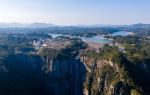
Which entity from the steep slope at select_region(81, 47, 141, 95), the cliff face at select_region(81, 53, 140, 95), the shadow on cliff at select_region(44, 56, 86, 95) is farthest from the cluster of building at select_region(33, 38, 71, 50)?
the cliff face at select_region(81, 53, 140, 95)

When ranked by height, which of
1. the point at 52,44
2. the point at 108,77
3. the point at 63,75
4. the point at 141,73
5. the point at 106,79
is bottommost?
the point at 63,75

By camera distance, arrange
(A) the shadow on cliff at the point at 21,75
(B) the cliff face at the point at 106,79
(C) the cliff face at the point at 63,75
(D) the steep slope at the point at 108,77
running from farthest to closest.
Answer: (C) the cliff face at the point at 63,75 → (A) the shadow on cliff at the point at 21,75 → (D) the steep slope at the point at 108,77 → (B) the cliff face at the point at 106,79

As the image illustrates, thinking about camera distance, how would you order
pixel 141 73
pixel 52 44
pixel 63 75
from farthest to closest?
pixel 52 44
pixel 63 75
pixel 141 73

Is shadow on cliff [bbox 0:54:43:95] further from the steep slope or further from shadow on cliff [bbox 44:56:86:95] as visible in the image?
the steep slope

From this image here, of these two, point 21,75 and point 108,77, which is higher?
point 108,77

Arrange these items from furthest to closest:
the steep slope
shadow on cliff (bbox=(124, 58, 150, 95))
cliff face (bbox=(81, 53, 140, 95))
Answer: shadow on cliff (bbox=(124, 58, 150, 95))
the steep slope
cliff face (bbox=(81, 53, 140, 95))

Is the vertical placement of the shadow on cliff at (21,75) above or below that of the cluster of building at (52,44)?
below

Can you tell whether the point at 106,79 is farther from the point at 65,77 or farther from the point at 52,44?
the point at 52,44

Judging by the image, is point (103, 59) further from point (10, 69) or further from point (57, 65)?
point (10, 69)

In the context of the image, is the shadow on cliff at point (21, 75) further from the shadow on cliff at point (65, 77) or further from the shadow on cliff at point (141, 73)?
the shadow on cliff at point (141, 73)

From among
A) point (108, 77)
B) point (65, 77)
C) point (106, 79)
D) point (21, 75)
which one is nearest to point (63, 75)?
point (65, 77)

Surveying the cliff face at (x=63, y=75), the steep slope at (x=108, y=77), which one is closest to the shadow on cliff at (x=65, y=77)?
the cliff face at (x=63, y=75)

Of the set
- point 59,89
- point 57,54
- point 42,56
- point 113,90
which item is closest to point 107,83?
point 113,90

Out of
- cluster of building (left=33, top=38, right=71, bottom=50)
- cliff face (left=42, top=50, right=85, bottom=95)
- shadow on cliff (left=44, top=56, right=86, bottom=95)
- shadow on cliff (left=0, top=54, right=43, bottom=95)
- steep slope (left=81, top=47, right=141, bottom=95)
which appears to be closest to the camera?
steep slope (left=81, top=47, right=141, bottom=95)
